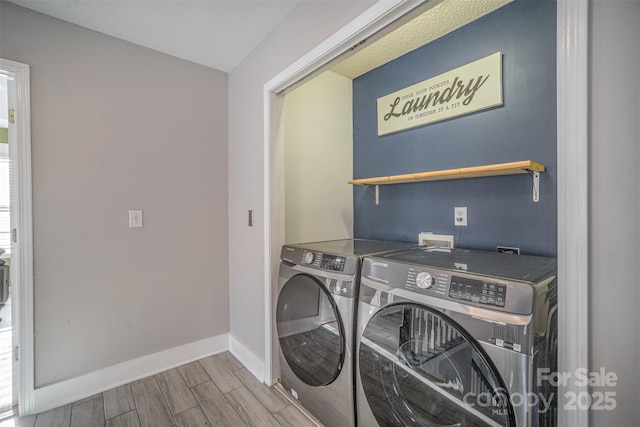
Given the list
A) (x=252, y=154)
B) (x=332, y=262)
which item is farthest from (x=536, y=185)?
(x=252, y=154)

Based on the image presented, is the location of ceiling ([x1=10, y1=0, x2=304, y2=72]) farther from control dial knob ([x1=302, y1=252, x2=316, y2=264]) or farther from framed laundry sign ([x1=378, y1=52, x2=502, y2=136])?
control dial knob ([x1=302, y1=252, x2=316, y2=264])

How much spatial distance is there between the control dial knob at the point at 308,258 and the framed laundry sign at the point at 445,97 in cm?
128

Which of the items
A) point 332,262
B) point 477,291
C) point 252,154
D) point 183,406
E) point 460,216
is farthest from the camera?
point 252,154

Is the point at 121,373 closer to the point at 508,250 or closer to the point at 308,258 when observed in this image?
the point at 308,258

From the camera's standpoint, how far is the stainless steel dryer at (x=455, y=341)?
76 cm

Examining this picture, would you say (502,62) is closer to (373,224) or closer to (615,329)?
(373,224)

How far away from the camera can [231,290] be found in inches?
93.2

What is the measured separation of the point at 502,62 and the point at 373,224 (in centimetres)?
139

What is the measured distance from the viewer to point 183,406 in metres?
1.66

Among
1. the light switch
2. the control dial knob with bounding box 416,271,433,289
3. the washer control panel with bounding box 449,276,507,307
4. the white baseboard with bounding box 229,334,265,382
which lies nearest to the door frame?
the washer control panel with bounding box 449,276,507,307

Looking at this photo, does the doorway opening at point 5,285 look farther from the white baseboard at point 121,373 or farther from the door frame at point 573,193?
the door frame at point 573,193

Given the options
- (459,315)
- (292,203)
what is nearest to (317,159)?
(292,203)

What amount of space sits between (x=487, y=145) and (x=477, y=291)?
47.2 inches

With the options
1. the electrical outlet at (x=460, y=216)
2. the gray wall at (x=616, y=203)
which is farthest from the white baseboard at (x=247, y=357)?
the gray wall at (x=616, y=203)
